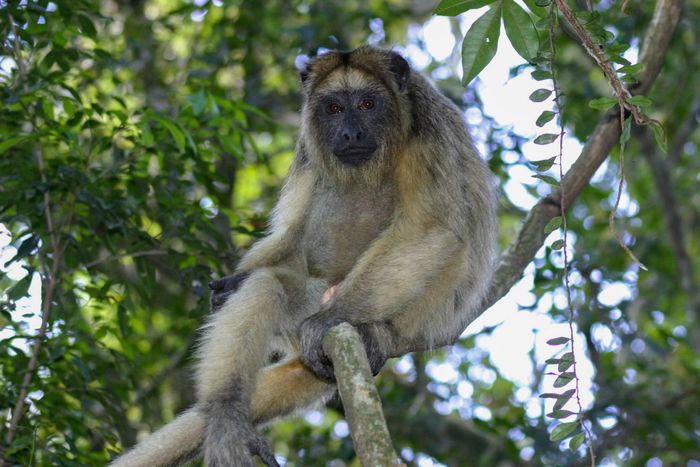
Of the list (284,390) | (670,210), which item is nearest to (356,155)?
(284,390)

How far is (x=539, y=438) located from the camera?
6844mm

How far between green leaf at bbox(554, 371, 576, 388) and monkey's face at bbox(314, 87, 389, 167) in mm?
2052

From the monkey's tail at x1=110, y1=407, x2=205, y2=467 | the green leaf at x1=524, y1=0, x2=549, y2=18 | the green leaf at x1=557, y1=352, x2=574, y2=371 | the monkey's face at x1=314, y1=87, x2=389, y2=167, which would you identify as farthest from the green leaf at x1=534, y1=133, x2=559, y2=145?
the monkey's tail at x1=110, y1=407, x2=205, y2=467

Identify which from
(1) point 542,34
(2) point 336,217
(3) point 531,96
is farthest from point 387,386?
(3) point 531,96

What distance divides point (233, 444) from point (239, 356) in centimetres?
53

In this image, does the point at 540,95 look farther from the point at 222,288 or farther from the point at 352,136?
the point at 222,288

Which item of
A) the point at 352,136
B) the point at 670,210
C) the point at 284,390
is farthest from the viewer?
the point at 670,210

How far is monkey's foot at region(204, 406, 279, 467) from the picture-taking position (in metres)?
3.96

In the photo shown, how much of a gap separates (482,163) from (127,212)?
2.30 meters

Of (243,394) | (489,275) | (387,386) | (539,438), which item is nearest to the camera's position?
(243,394)

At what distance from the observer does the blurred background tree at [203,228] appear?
5.16 metres

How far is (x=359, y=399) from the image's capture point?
314cm

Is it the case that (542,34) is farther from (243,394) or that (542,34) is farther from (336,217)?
(243,394)

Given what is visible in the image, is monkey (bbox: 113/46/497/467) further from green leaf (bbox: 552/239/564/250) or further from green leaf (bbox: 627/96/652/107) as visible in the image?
green leaf (bbox: 627/96/652/107)
